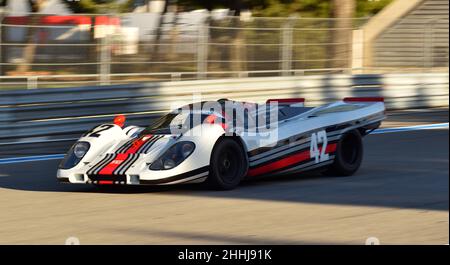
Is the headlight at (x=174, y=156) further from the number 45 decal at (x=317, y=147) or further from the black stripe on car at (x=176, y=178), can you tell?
the number 45 decal at (x=317, y=147)

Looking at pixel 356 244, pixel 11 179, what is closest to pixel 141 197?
pixel 11 179

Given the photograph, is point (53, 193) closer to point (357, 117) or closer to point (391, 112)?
point (357, 117)

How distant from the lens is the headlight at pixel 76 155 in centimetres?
933

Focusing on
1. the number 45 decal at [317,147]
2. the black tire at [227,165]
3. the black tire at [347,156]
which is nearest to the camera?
the black tire at [227,165]

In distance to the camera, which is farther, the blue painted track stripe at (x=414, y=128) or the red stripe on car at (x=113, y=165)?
the blue painted track stripe at (x=414, y=128)

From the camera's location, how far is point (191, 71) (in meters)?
17.2

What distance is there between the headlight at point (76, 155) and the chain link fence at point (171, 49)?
4730mm

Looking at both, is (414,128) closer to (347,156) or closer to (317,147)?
(347,156)

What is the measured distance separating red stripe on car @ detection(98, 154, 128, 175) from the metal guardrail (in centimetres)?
378

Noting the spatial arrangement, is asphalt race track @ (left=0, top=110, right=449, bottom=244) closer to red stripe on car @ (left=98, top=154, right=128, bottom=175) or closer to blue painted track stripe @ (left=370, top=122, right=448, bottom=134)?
red stripe on car @ (left=98, top=154, right=128, bottom=175)

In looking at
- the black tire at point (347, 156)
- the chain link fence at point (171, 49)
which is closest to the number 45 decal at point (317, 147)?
the black tire at point (347, 156)

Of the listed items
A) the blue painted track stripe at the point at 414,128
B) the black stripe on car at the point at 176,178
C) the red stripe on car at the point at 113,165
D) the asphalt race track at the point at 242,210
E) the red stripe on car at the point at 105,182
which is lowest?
the asphalt race track at the point at 242,210

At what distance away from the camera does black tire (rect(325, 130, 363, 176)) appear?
1045 cm

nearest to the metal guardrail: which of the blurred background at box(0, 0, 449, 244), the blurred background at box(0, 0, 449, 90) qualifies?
the blurred background at box(0, 0, 449, 244)
